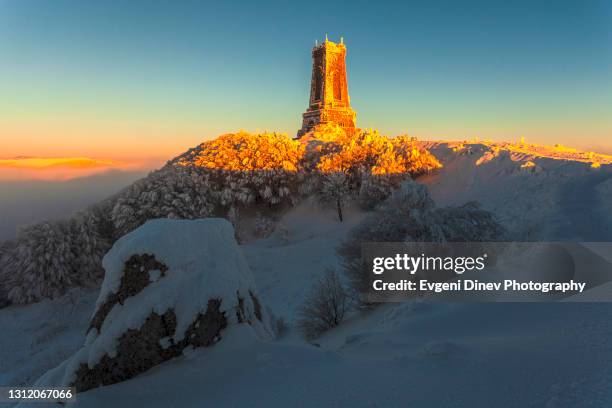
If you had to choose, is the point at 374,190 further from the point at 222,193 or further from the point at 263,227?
the point at 222,193

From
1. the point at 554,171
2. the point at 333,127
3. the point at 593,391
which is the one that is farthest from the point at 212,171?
the point at 593,391

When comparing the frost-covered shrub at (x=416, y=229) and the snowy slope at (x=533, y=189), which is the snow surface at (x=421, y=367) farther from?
the snowy slope at (x=533, y=189)

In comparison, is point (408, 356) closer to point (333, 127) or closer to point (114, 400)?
point (114, 400)

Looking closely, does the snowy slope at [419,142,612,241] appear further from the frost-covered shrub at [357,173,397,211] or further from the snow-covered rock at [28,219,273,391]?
the snow-covered rock at [28,219,273,391]

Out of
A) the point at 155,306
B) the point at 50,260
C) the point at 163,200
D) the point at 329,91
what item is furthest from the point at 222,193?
the point at 329,91

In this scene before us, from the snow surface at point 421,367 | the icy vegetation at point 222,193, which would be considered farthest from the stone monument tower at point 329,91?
the snow surface at point 421,367

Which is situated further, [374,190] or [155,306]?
[374,190]
